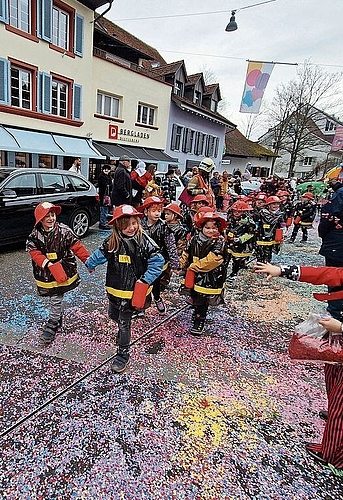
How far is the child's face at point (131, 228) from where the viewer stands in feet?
10.2

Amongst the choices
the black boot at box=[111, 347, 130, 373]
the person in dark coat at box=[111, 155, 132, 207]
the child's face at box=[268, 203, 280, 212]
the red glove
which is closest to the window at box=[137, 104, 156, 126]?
the person in dark coat at box=[111, 155, 132, 207]

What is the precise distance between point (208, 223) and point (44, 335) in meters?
2.12

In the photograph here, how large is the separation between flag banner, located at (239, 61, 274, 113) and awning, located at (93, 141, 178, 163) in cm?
690

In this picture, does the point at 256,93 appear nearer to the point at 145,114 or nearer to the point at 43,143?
the point at 43,143

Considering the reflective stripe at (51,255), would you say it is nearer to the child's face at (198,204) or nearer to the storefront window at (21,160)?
the child's face at (198,204)

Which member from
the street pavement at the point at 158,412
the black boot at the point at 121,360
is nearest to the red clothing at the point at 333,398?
the street pavement at the point at 158,412

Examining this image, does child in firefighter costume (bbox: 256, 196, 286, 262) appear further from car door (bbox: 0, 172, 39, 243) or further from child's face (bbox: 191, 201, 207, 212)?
car door (bbox: 0, 172, 39, 243)

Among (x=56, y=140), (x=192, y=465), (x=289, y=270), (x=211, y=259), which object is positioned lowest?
(x=192, y=465)

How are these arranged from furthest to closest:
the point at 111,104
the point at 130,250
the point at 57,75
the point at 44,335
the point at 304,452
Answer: the point at 111,104 < the point at 57,75 < the point at 44,335 < the point at 130,250 < the point at 304,452

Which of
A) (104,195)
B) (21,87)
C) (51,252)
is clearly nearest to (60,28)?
(21,87)

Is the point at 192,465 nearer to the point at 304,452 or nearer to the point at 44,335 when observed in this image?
the point at 304,452

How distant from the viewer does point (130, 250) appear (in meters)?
3.12

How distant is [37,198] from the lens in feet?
22.6

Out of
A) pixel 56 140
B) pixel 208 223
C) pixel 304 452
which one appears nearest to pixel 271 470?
pixel 304 452
